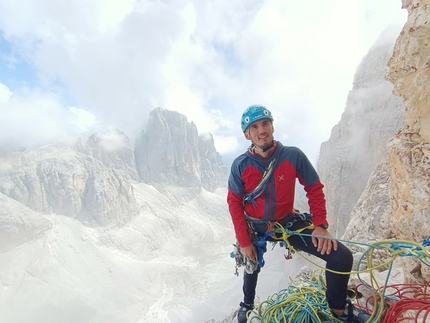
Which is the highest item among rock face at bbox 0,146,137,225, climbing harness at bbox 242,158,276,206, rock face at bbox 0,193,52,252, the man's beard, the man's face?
rock face at bbox 0,146,137,225

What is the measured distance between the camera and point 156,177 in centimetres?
11781

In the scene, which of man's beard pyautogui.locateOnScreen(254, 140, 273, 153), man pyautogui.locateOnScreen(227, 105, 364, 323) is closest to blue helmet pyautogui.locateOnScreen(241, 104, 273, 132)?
man pyautogui.locateOnScreen(227, 105, 364, 323)

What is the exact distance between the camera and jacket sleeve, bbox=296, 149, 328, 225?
3.05 metres

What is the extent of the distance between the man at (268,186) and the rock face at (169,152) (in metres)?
117

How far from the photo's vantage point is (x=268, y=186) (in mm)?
3152

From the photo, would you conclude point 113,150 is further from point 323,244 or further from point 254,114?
point 323,244

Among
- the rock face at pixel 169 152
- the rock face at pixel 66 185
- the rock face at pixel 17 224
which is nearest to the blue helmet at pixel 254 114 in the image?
the rock face at pixel 17 224

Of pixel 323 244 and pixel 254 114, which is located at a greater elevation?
pixel 254 114

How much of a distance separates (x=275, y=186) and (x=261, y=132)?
706 millimetres

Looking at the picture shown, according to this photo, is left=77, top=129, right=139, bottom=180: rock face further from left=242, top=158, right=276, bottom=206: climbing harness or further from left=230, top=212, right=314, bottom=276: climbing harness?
left=242, top=158, right=276, bottom=206: climbing harness

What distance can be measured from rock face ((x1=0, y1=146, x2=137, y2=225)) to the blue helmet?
287ft

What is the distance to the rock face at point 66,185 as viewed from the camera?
2953 inches

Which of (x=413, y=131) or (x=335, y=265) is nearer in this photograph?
(x=335, y=265)

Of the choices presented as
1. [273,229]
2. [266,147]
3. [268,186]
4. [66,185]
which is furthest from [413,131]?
[66,185]
